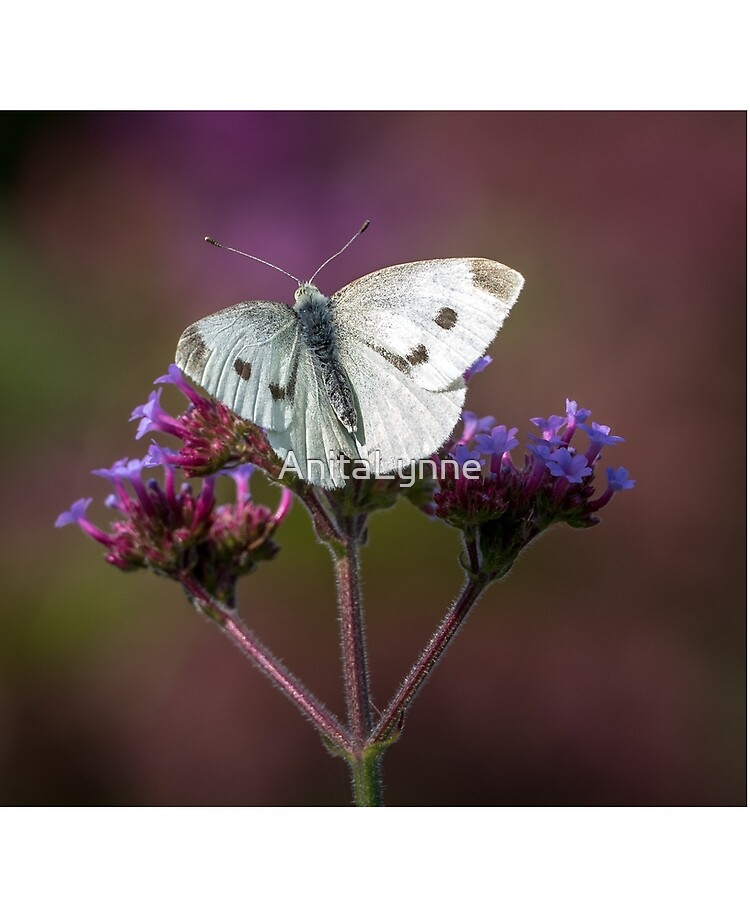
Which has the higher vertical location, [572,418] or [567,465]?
[572,418]

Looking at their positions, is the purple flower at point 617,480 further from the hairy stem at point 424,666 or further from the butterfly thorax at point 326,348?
the butterfly thorax at point 326,348

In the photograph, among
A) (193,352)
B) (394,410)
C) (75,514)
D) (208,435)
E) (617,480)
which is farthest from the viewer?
(75,514)

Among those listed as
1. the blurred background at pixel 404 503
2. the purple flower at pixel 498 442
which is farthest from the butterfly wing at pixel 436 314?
the blurred background at pixel 404 503

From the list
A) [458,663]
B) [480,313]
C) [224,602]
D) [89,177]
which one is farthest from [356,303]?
[89,177]

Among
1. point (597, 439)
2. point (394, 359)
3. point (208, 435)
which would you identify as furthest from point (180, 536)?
point (597, 439)

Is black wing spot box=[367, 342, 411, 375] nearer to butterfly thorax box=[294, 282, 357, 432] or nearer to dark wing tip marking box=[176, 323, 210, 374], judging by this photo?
butterfly thorax box=[294, 282, 357, 432]

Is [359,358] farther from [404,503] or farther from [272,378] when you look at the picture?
[404,503]
